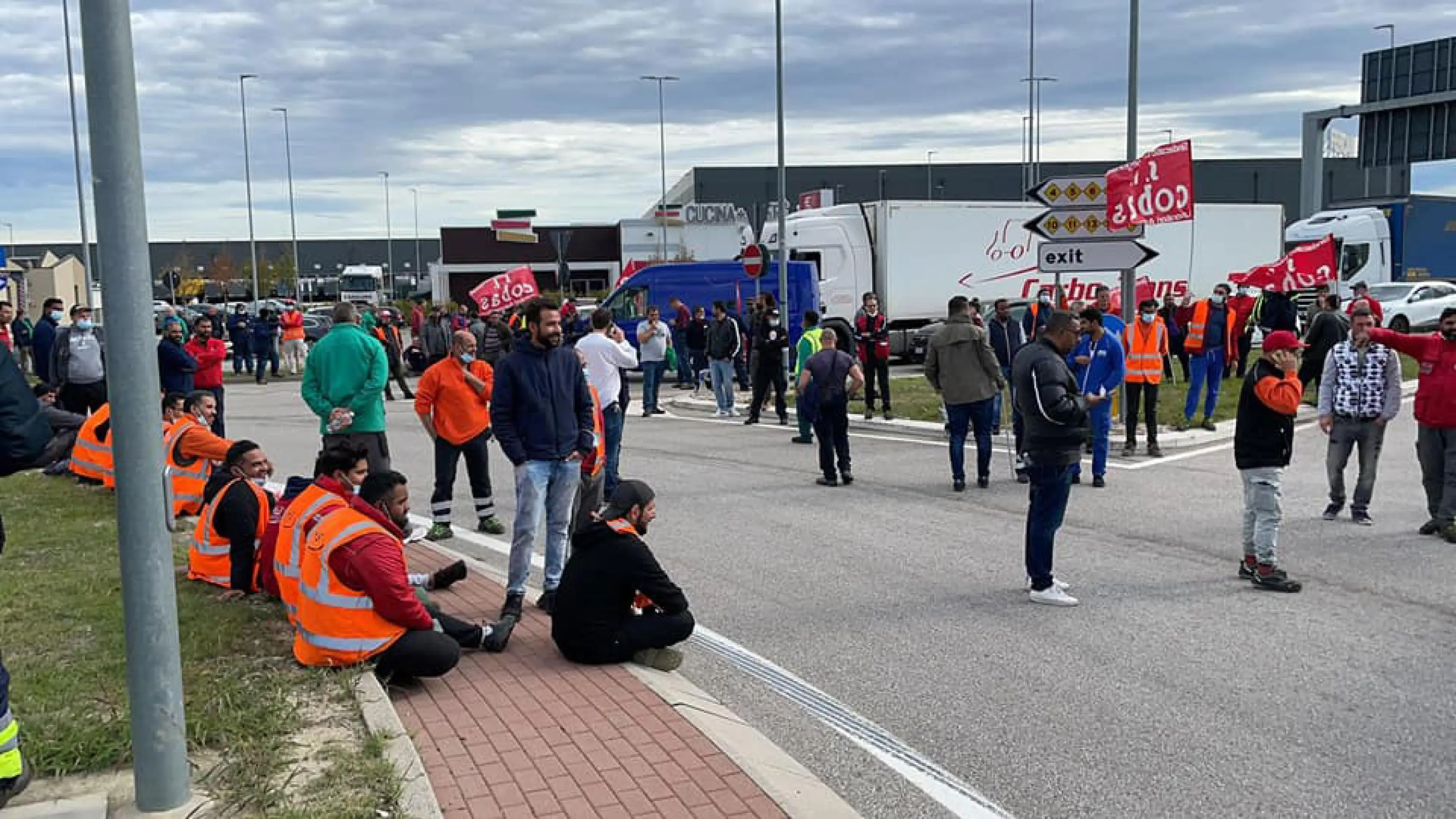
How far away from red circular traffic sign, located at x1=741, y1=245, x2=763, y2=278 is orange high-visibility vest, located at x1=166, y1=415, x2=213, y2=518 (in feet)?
46.2

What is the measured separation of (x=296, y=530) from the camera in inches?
241

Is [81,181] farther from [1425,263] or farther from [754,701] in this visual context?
[1425,263]

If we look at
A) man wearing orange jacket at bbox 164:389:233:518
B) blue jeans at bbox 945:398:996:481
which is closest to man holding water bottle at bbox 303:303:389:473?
man wearing orange jacket at bbox 164:389:233:518

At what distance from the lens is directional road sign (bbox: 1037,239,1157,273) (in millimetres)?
14660

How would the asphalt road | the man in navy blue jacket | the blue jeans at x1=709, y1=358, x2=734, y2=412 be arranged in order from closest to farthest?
the asphalt road → the man in navy blue jacket → the blue jeans at x1=709, y1=358, x2=734, y2=412

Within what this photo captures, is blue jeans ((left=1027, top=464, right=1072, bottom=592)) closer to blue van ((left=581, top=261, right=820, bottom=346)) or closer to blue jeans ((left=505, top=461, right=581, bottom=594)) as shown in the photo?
blue jeans ((left=505, top=461, right=581, bottom=594))

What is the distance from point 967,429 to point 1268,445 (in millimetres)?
4477

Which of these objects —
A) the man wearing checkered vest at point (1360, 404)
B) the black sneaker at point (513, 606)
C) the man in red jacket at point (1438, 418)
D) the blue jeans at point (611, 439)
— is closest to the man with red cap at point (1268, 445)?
the man in red jacket at point (1438, 418)

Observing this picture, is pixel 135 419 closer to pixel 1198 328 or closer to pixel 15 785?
pixel 15 785

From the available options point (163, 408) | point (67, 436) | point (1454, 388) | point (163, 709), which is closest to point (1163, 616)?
point (1454, 388)

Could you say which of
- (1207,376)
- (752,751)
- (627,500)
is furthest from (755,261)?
(752,751)

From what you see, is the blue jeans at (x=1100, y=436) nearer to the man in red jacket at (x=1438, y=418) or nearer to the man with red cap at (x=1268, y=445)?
the man in red jacket at (x=1438, y=418)

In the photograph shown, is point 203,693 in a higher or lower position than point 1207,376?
lower

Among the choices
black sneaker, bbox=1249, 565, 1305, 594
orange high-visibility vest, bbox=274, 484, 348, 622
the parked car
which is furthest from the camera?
the parked car
